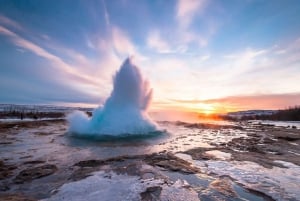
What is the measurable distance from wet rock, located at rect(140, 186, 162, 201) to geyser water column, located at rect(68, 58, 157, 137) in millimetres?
12715

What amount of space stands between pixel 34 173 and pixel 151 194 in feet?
15.2

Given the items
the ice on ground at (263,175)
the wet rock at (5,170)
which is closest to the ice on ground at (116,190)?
the ice on ground at (263,175)

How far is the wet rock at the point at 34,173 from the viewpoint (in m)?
6.86

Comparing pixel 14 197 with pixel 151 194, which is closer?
pixel 14 197

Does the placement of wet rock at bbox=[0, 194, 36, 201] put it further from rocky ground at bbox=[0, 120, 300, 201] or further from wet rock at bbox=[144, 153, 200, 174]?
Result: wet rock at bbox=[144, 153, 200, 174]

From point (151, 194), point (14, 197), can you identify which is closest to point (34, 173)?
point (14, 197)

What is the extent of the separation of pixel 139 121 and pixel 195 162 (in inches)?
428

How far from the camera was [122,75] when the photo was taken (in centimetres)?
2112

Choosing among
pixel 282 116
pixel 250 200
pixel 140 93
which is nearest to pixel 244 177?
pixel 250 200

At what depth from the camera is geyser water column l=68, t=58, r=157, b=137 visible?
19.0m

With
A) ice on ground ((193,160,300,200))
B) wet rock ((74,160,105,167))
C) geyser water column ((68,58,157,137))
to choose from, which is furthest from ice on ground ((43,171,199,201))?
geyser water column ((68,58,157,137))

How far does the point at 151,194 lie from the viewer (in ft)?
18.0

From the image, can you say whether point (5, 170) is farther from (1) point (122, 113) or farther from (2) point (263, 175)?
(1) point (122, 113)

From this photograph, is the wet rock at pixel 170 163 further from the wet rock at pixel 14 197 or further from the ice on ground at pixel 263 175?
the wet rock at pixel 14 197
